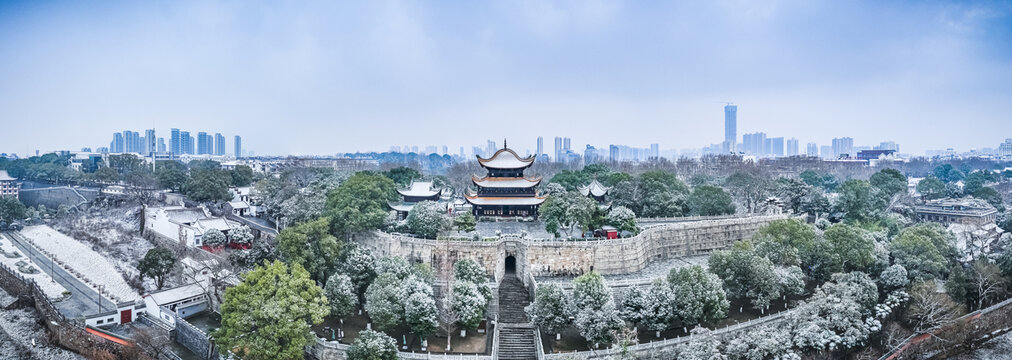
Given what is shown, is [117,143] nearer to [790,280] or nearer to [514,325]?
[514,325]

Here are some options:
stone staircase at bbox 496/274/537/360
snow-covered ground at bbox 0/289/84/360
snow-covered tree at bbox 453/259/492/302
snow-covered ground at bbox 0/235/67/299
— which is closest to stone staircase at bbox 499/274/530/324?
stone staircase at bbox 496/274/537/360

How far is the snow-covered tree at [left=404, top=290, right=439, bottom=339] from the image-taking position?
77.5 ft

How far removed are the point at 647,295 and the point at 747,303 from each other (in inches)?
267

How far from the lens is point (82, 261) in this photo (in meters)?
38.7

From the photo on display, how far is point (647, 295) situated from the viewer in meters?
24.9

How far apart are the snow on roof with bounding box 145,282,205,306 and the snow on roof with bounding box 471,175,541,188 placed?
17963 millimetres

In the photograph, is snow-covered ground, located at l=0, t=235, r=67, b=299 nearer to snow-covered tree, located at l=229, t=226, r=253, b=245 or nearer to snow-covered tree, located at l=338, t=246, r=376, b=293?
snow-covered tree, located at l=229, t=226, r=253, b=245

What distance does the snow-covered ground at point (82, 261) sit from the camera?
33.3 metres

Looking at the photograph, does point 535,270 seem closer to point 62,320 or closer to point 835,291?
point 835,291

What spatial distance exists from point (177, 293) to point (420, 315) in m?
13.6

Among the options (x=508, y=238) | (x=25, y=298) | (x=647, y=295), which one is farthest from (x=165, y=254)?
(x=647, y=295)

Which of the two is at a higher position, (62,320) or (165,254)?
(165,254)

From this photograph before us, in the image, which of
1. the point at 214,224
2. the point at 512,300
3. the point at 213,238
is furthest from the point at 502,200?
the point at 214,224

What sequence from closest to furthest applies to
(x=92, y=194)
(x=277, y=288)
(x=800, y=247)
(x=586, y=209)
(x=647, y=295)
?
(x=277, y=288) → (x=647, y=295) → (x=800, y=247) → (x=586, y=209) → (x=92, y=194)
